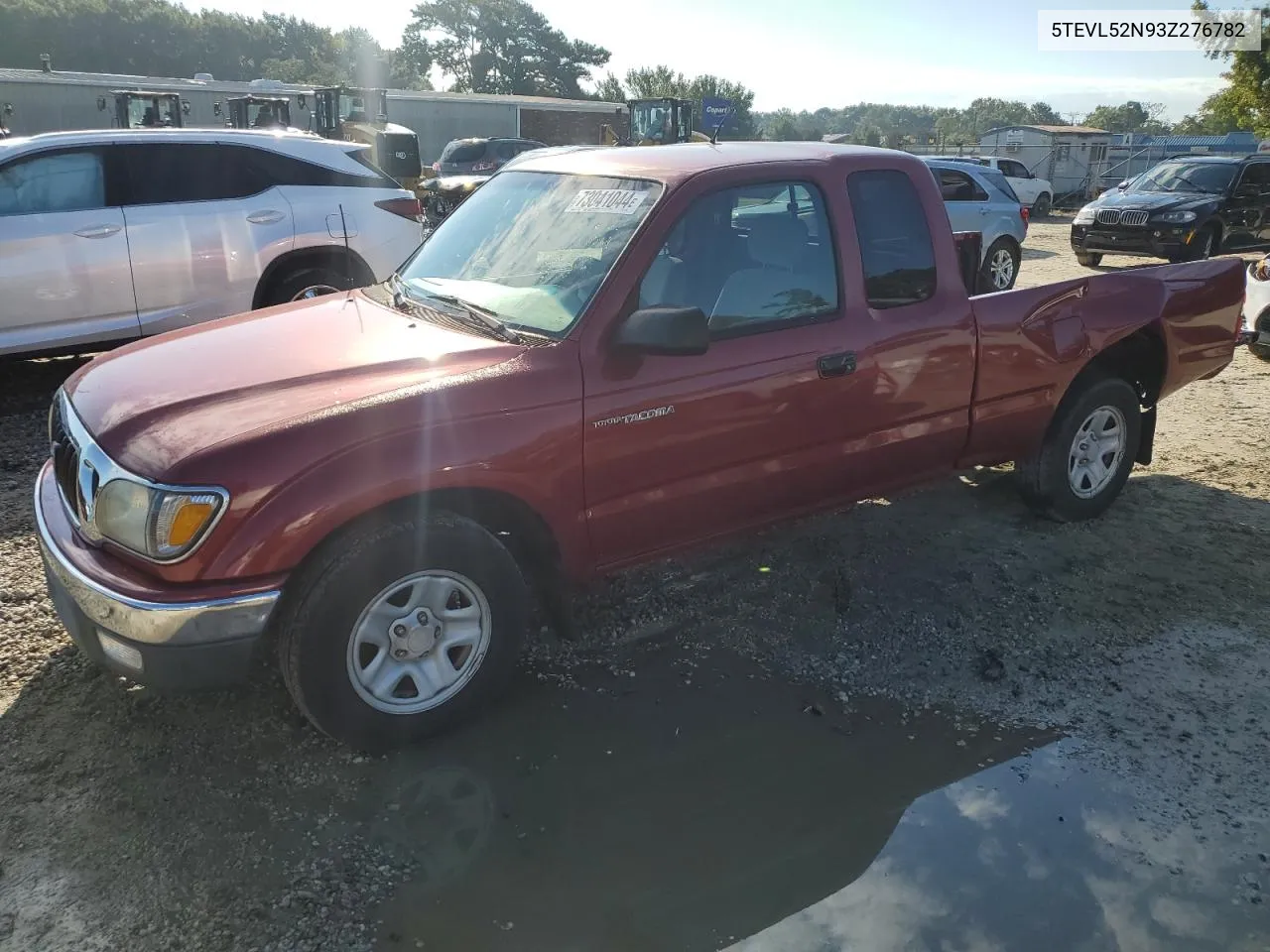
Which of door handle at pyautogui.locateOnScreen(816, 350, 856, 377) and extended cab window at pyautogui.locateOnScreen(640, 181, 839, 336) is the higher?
extended cab window at pyautogui.locateOnScreen(640, 181, 839, 336)

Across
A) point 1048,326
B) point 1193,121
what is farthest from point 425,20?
point 1048,326

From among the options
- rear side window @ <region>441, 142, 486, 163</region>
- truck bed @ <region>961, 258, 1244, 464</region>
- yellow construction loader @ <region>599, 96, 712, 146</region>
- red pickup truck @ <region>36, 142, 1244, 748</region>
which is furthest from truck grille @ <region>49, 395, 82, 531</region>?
yellow construction loader @ <region>599, 96, 712, 146</region>

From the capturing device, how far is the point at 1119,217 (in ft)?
49.3

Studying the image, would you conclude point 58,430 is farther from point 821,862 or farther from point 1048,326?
point 1048,326

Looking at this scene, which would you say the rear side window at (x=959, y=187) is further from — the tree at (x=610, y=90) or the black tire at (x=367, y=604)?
the tree at (x=610, y=90)

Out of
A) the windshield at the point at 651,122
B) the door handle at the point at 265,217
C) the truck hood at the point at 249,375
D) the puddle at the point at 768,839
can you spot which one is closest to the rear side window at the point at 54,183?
the door handle at the point at 265,217

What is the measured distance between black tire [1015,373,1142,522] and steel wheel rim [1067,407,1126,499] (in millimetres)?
15

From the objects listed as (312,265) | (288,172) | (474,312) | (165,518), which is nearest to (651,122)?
(288,172)

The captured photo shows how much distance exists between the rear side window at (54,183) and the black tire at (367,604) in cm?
525

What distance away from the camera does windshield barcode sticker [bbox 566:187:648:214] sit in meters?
3.58

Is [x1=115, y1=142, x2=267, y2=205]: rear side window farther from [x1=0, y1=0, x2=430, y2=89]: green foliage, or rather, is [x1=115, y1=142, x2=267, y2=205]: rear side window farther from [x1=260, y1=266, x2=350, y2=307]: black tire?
[x1=0, y1=0, x2=430, y2=89]: green foliage

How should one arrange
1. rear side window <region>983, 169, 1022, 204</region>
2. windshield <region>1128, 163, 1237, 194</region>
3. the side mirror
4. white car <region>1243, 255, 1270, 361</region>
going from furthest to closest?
windshield <region>1128, 163, 1237, 194</region> < rear side window <region>983, 169, 1022, 204</region> < white car <region>1243, 255, 1270, 361</region> < the side mirror

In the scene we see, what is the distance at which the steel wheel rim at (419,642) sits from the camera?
3014 mm

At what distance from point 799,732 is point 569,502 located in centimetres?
112
